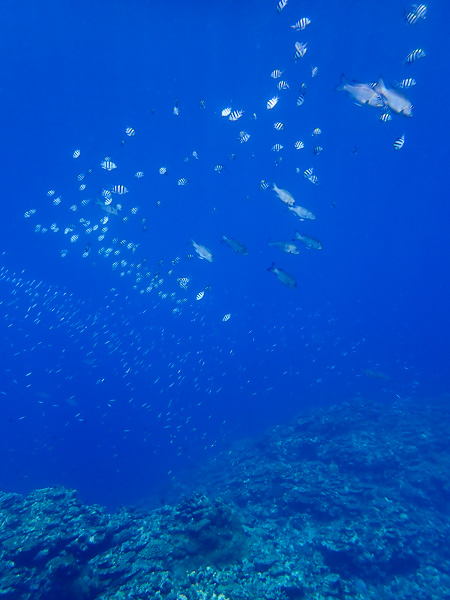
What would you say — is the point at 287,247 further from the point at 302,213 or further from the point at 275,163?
the point at 275,163

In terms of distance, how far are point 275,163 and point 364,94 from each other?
98.5 feet

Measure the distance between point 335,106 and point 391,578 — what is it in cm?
4279

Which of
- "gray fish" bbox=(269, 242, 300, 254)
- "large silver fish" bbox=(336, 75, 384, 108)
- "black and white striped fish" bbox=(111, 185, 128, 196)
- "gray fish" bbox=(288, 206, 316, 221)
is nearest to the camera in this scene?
"large silver fish" bbox=(336, 75, 384, 108)

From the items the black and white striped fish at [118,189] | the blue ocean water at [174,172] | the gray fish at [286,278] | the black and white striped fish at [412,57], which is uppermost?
the blue ocean water at [174,172]

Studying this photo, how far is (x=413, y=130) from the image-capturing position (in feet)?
150

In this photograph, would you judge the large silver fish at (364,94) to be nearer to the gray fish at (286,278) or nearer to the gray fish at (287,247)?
the gray fish at (287,247)

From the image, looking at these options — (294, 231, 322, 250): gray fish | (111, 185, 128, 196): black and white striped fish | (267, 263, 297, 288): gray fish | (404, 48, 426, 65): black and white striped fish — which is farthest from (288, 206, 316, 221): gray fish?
(111, 185, 128, 196): black and white striped fish

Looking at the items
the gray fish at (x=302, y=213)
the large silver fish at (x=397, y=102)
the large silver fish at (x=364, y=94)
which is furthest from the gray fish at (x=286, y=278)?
the large silver fish at (x=364, y=94)

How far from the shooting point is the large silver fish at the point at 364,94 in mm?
→ 7699

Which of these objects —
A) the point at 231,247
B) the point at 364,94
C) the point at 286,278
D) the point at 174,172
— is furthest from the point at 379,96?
the point at 174,172

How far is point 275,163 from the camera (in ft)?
119

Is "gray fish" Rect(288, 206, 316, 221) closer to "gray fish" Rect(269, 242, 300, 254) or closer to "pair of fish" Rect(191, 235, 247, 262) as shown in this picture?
"gray fish" Rect(269, 242, 300, 254)

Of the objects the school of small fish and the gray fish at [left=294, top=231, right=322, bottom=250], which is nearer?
the school of small fish

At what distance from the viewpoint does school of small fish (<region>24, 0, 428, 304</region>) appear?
8.43 metres
